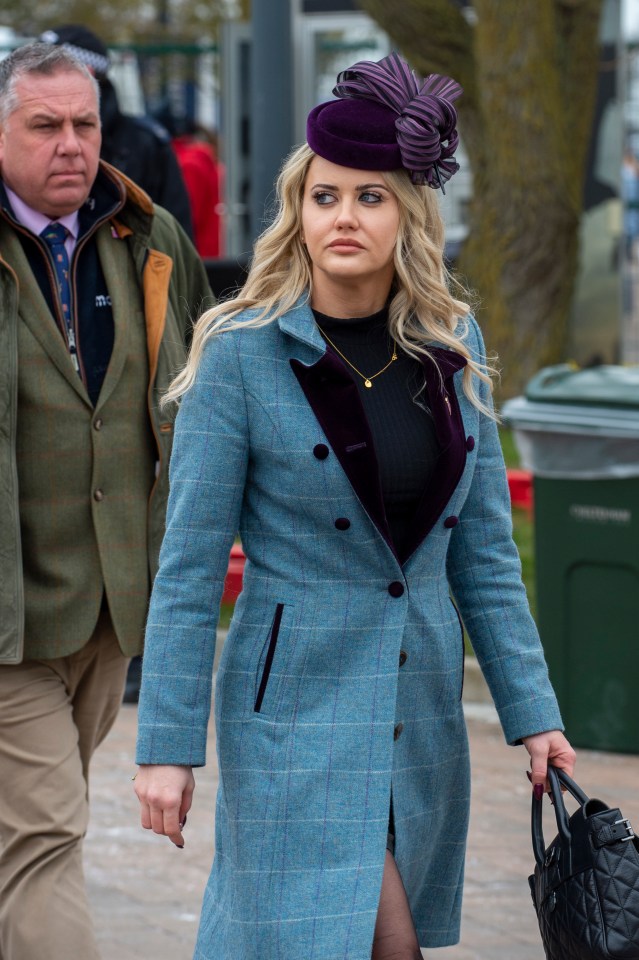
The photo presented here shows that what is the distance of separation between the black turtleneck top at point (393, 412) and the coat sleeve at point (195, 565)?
0.23 m

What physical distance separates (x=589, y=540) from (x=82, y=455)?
282 cm

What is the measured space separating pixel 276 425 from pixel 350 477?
159 mm

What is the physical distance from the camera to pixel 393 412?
3.04 m

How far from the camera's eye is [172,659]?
2902mm

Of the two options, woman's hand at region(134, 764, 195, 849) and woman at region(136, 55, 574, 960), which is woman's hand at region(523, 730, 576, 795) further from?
woman's hand at region(134, 764, 195, 849)

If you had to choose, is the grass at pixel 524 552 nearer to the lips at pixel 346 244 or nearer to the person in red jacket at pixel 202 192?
the person in red jacket at pixel 202 192

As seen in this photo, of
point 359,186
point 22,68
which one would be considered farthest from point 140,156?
point 359,186

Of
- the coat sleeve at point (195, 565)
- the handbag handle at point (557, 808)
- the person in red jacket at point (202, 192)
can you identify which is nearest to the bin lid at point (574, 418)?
the handbag handle at point (557, 808)

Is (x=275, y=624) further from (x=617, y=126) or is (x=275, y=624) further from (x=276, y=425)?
(x=617, y=126)

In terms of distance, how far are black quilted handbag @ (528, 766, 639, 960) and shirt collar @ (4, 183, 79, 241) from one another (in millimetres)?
1844

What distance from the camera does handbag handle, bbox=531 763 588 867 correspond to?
286cm

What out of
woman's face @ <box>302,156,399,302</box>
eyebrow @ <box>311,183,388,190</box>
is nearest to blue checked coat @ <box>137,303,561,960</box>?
woman's face @ <box>302,156,399,302</box>

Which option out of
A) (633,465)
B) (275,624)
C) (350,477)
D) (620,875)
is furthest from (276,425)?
(633,465)

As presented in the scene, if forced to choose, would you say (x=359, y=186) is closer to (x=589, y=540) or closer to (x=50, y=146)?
(x=50, y=146)
